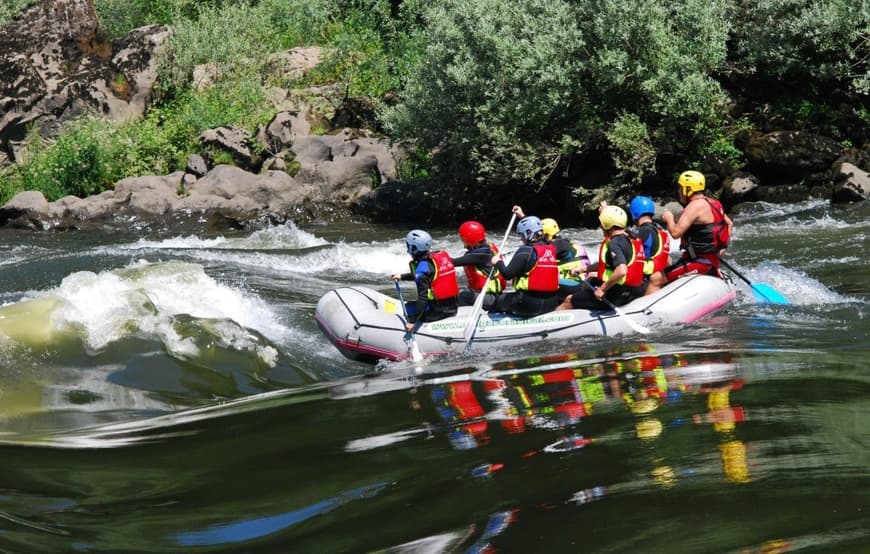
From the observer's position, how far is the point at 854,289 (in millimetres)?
10359

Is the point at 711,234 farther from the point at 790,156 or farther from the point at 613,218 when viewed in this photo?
the point at 790,156

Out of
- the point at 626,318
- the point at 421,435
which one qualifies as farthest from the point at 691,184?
the point at 421,435

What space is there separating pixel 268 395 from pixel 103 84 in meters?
22.4

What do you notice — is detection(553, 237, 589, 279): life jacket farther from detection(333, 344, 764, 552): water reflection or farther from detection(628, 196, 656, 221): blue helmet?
detection(333, 344, 764, 552): water reflection

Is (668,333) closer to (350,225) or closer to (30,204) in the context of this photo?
(350,225)

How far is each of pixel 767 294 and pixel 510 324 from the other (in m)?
2.65

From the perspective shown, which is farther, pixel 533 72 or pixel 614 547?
pixel 533 72

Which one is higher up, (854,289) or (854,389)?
(854,389)

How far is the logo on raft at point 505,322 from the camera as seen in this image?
29.5 feet

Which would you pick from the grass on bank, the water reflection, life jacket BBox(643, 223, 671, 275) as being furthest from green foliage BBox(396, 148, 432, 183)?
the water reflection

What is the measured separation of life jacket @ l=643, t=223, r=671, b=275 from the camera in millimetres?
9523

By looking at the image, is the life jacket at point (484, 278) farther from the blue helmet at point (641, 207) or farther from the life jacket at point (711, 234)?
the life jacket at point (711, 234)

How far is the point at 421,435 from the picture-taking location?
5109 millimetres

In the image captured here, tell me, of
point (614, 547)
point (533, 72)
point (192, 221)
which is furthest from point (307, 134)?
point (614, 547)
